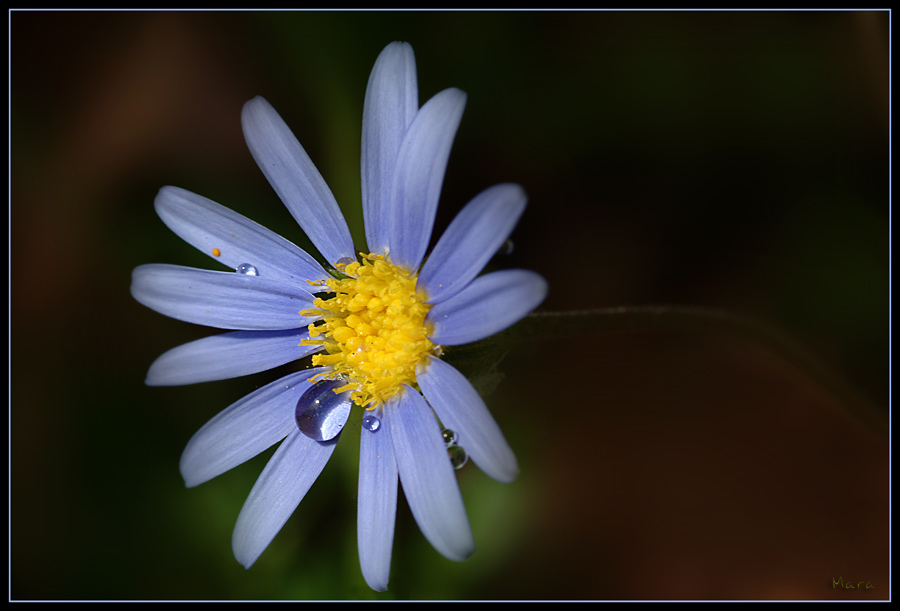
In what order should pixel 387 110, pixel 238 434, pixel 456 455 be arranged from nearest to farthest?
pixel 387 110
pixel 456 455
pixel 238 434

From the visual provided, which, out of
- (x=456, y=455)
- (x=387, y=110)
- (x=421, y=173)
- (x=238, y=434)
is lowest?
(x=238, y=434)

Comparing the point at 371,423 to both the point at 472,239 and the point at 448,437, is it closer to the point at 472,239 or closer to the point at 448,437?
the point at 448,437

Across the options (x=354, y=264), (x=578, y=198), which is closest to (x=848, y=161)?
(x=578, y=198)

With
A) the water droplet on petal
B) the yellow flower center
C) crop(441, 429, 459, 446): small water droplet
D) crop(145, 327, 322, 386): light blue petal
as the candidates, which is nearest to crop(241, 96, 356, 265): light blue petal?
the yellow flower center

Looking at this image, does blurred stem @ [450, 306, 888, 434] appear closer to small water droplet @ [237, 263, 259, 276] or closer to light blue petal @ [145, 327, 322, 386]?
light blue petal @ [145, 327, 322, 386]

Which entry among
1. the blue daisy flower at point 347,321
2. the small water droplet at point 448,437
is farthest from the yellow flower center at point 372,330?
the small water droplet at point 448,437

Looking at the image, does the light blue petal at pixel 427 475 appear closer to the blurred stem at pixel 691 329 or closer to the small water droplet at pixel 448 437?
the small water droplet at pixel 448 437

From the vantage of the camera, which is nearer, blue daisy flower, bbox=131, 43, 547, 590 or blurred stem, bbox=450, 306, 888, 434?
blue daisy flower, bbox=131, 43, 547, 590

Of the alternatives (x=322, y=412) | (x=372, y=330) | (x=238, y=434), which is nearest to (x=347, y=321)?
(x=372, y=330)
